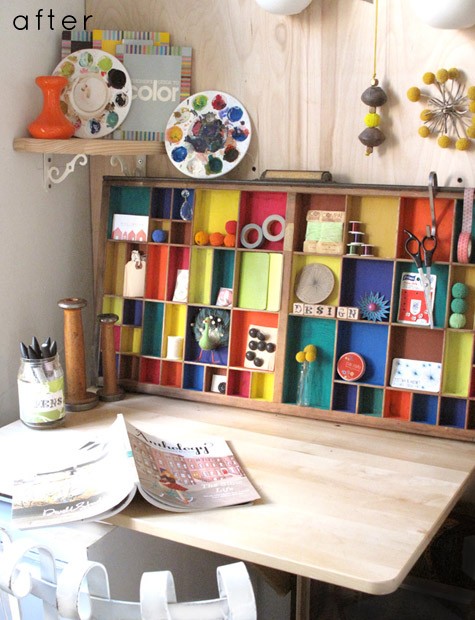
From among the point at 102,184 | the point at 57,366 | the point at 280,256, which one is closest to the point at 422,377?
the point at 280,256

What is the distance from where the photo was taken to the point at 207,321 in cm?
205

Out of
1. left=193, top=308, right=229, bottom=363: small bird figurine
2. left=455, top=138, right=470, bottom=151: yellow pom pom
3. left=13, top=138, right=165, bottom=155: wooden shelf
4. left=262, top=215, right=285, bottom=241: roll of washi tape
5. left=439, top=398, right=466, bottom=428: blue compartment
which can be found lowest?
left=439, top=398, right=466, bottom=428: blue compartment

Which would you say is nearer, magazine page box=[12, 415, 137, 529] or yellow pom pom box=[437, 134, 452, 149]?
magazine page box=[12, 415, 137, 529]

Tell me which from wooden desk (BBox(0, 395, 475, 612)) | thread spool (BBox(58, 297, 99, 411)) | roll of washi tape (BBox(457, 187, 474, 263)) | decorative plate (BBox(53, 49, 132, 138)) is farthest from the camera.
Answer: decorative plate (BBox(53, 49, 132, 138))

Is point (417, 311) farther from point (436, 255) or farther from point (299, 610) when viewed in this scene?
point (299, 610)

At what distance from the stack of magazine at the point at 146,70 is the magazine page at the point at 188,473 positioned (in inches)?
33.2

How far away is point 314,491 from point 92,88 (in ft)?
3.97

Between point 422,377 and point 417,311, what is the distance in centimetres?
15

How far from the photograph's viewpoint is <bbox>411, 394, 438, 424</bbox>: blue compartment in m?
1.88

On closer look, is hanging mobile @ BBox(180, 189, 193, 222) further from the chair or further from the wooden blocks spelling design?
the chair

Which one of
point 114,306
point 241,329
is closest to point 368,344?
point 241,329

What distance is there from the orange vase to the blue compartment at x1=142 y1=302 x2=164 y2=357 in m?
0.49

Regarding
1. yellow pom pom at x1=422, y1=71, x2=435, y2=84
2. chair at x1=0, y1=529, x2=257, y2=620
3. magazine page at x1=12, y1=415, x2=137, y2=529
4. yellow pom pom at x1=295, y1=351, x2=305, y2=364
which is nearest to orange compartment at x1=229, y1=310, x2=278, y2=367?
yellow pom pom at x1=295, y1=351, x2=305, y2=364

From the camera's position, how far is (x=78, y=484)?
1.53 m
